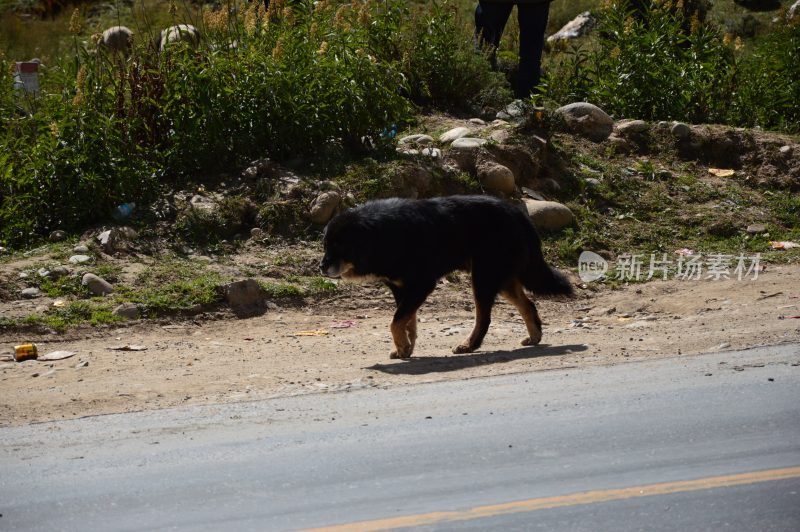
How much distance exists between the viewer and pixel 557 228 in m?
12.0

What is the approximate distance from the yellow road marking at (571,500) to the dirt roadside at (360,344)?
2.10 m

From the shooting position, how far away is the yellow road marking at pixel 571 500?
470 centimetres

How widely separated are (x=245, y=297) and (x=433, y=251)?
8.18 feet

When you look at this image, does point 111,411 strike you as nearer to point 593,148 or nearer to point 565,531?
point 565,531

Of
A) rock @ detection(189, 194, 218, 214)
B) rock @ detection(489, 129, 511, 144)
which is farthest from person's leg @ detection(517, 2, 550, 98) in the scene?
rock @ detection(189, 194, 218, 214)

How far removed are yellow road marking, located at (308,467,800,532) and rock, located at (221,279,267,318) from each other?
5375mm

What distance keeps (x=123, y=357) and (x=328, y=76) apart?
4797 mm

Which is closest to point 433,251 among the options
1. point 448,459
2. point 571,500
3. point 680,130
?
point 448,459

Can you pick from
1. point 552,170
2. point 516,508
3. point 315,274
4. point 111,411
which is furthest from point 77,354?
point 552,170

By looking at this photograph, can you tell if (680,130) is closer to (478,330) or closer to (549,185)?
(549,185)

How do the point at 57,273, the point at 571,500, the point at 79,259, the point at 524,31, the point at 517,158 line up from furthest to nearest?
the point at 524,31 < the point at 517,158 < the point at 79,259 < the point at 57,273 < the point at 571,500

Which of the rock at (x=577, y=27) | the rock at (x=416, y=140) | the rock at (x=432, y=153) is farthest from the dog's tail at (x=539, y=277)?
the rock at (x=577, y=27)

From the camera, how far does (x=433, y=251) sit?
328 inches

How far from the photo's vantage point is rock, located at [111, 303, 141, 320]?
30.9ft
